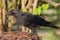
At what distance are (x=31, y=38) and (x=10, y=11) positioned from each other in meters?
1.20

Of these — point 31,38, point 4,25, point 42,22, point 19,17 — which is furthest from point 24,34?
point 4,25

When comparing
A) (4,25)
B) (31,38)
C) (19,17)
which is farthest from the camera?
(4,25)

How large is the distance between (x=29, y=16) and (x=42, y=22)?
211 millimetres

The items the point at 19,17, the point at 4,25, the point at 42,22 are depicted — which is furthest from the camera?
the point at 4,25

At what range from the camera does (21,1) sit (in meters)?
3.40

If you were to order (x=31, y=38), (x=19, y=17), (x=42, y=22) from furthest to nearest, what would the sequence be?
1. (x=19, y=17)
2. (x=42, y=22)
3. (x=31, y=38)

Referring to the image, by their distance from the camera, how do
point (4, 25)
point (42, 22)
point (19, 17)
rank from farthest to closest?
point (4, 25) → point (19, 17) → point (42, 22)

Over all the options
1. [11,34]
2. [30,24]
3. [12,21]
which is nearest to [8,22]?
[12,21]

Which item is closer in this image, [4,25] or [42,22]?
[42,22]

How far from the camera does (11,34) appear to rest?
2119 millimetres

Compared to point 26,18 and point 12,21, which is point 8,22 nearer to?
point 12,21

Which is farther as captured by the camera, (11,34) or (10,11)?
(10,11)

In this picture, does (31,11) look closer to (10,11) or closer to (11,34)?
(10,11)

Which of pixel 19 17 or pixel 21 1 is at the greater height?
pixel 21 1
